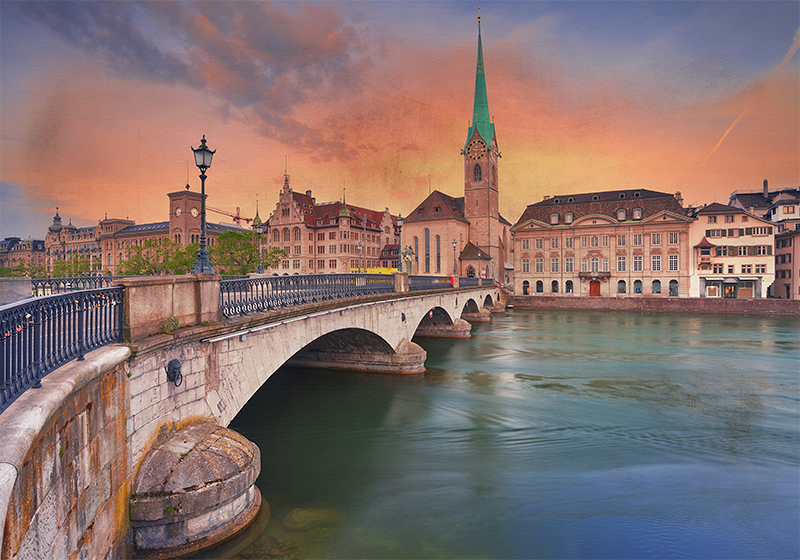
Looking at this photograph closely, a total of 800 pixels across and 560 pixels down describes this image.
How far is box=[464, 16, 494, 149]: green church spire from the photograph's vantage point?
80.4m

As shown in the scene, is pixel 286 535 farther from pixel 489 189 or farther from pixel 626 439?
pixel 489 189

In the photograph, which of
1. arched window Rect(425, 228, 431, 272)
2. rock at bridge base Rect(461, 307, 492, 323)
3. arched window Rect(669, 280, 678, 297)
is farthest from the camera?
arched window Rect(425, 228, 431, 272)

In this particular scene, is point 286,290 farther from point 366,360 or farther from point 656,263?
point 656,263

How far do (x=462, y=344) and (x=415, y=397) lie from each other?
15675 mm

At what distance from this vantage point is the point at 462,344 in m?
34.6

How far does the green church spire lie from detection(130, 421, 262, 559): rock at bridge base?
7825 cm

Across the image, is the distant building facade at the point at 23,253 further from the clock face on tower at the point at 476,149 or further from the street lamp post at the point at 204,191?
the street lamp post at the point at 204,191

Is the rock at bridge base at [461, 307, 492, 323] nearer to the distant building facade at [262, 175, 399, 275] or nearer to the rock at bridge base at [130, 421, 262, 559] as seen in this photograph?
the distant building facade at [262, 175, 399, 275]

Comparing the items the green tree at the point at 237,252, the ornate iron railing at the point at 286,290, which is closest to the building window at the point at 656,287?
the green tree at the point at 237,252

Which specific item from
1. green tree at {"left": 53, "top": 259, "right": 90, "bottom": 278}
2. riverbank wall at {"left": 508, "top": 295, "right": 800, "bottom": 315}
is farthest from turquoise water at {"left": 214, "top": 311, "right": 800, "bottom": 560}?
green tree at {"left": 53, "top": 259, "right": 90, "bottom": 278}

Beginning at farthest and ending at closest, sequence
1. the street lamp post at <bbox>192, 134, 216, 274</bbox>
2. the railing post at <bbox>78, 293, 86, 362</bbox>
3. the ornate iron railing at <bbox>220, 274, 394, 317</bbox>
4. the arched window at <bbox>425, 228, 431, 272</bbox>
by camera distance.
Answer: the arched window at <bbox>425, 228, 431, 272</bbox>
the ornate iron railing at <bbox>220, 274, 394, 317</bbox>
the street lamp post at <bbox>192, 134, 216, 274</bbox>
the railing post at <bbox>78, 293, 86, 362</bbox>

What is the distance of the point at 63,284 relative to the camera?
1112cm

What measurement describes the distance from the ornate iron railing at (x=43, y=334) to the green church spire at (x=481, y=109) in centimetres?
7917

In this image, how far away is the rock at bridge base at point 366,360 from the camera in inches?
907
